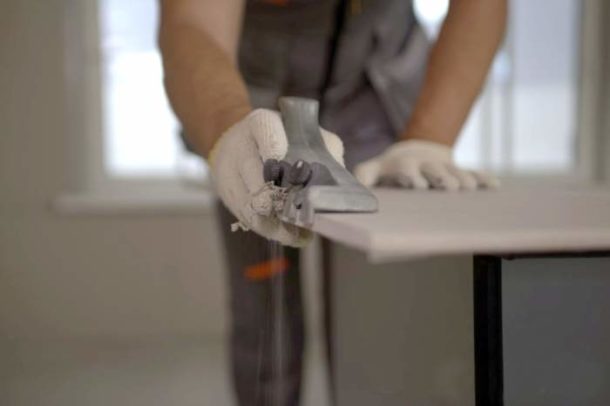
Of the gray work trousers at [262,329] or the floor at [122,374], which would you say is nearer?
the gray work trousers at [262,329]

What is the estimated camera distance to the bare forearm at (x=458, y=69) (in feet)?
2.76

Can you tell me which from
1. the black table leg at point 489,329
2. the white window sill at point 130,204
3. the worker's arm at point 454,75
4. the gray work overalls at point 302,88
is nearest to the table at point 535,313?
the black table leg at point 489,329

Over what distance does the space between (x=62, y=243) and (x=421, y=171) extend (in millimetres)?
1166

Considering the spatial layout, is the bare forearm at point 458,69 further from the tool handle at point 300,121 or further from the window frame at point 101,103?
the window frame at point 101,103

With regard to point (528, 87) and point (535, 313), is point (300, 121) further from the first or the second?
point (528, 87)

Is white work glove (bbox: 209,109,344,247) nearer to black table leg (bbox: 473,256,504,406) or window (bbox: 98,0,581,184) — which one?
black table leg (bbox: 473,256,504,406)

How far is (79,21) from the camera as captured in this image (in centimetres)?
171

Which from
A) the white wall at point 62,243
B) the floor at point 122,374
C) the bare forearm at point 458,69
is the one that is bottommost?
the floor at point 122,374

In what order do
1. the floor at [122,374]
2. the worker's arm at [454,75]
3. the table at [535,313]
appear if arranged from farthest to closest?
the floor at [122,374] < the worker's arm at [454,75] < the table at [535,313]

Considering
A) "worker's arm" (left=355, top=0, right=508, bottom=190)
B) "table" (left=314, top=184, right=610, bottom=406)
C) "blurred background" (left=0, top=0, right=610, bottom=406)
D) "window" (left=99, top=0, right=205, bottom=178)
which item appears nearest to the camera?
"table" (left=314, top=184, right=610, bottom=406)

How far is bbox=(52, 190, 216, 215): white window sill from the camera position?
66.3 inches

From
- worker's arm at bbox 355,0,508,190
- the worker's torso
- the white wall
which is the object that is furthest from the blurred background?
worker's arm at bbox 355,0,508,190

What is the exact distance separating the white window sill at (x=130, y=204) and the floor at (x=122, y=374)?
30cm

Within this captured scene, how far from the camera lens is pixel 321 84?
3.24 ft
